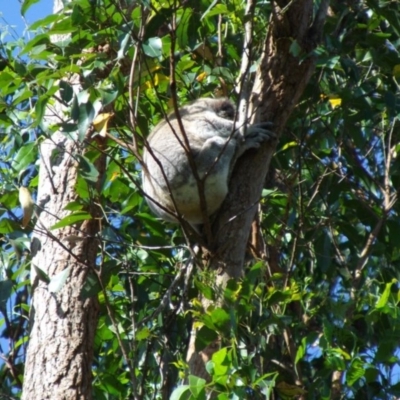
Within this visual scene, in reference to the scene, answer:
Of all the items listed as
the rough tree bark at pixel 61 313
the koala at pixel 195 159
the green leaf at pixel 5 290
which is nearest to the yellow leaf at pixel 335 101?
the koala at pixel 195 159

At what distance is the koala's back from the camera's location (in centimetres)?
359

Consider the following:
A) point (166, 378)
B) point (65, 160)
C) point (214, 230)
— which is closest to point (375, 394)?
point (214, 230)

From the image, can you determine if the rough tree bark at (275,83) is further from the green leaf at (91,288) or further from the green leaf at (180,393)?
the green leaf at (180,393)

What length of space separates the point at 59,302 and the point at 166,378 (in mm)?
702

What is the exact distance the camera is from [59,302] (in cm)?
420

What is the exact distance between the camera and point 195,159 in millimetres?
3918

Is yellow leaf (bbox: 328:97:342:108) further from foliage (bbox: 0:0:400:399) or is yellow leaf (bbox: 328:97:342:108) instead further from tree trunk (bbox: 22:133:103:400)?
tree trunk (bbox: 22:133:103:400)

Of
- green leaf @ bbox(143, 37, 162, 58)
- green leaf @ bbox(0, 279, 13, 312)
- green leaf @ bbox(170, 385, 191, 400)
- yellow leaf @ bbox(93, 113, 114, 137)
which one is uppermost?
green leaf @ bbox(143, 37, 162, 58)

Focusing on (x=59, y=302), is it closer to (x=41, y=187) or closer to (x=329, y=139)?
(x=41, y=187)

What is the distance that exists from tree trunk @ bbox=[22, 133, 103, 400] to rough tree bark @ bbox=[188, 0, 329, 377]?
0.96 meters

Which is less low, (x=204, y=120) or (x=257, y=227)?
(x=204, y=120)

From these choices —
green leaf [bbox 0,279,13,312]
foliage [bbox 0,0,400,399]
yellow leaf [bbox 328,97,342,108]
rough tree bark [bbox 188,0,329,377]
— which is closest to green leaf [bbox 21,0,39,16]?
foliage [bbox 0,0,400,399]

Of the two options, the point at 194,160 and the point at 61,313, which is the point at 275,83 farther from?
the point at 61,313

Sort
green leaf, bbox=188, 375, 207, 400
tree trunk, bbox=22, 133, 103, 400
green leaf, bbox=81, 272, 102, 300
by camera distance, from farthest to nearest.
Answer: tree trunk, bbox=22, 133, 103, 400, green leaf, bbox=81, 272, 102, 300, green leaf, bbox=188, 375, 207, 400
